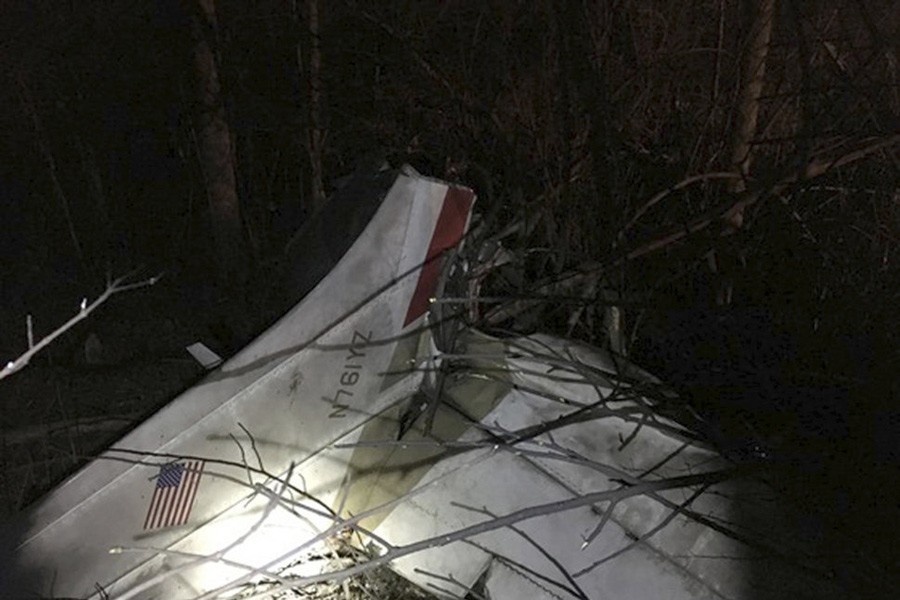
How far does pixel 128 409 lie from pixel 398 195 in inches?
63.7

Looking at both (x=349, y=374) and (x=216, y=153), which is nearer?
(x=349, y=374)

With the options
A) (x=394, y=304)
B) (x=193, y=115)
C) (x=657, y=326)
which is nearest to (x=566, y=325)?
(x=657, y=326)

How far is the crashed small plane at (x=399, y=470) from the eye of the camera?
2033mm

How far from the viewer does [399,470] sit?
271cm

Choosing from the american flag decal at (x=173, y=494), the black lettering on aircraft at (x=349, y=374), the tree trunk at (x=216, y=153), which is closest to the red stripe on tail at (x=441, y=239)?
the black lettering on aircraft at (x=349, y=374)

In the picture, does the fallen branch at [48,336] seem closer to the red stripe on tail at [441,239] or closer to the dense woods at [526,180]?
the dense woods at [526,180]

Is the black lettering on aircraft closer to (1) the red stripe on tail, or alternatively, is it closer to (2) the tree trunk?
(1) the red stripe on tail

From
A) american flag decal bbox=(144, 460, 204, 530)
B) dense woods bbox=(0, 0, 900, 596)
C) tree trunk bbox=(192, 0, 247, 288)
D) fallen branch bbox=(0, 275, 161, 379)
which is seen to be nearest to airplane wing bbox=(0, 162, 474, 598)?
american flag decal bbox=(144, 460, 204, 530)

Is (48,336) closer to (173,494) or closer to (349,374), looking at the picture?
(173,494)

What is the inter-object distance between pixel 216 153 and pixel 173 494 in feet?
15.0

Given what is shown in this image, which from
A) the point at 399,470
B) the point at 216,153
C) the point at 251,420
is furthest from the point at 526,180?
the point at 216,153

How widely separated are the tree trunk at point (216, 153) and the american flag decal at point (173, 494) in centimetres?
371

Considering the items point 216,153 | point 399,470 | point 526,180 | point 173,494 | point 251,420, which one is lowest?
point 399,470

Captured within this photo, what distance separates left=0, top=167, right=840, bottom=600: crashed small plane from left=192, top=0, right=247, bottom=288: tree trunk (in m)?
3.35
